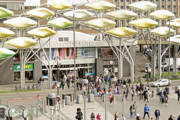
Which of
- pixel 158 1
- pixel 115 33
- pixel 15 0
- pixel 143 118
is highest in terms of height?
pixel 158 1

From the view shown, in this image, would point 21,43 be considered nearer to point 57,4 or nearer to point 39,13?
point 39,13

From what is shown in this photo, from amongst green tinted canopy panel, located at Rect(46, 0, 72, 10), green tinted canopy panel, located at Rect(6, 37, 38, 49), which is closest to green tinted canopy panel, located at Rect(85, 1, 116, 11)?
green tinted canopy panel, located at Rect(46, 0, 72, 10)

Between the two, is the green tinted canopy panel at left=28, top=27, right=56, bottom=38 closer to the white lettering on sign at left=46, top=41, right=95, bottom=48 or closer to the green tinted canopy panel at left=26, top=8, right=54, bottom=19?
the green tinted canopy panel at left=26, top=8, right=54, bottom=19

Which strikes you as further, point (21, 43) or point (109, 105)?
point (21, 43)

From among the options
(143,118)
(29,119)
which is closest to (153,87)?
(143,118)

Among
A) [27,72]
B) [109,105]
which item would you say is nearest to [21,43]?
[27,72]

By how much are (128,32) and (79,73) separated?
14.3 meters

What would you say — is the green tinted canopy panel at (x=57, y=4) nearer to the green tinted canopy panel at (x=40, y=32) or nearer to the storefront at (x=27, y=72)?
the green tinted canopy panel at (x=40, y=32)

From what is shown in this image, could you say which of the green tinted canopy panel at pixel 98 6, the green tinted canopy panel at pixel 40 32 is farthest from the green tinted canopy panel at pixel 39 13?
the green tinted canopy panel at pixel 98 6

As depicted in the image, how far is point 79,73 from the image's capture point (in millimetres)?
58625

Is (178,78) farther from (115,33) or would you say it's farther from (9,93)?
(9,93)

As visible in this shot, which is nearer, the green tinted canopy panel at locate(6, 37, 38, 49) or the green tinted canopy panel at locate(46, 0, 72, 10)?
the green tinted canopy panel at locate(6, 37, 38, 49)

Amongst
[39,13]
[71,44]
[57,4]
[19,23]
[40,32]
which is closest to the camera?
[19,23]

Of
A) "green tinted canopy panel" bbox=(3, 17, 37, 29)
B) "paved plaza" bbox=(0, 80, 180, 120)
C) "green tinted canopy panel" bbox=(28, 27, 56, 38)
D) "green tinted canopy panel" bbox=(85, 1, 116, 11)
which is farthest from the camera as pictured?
"green tinted canopy panel" bbox=(85, 1, 116, 11)
